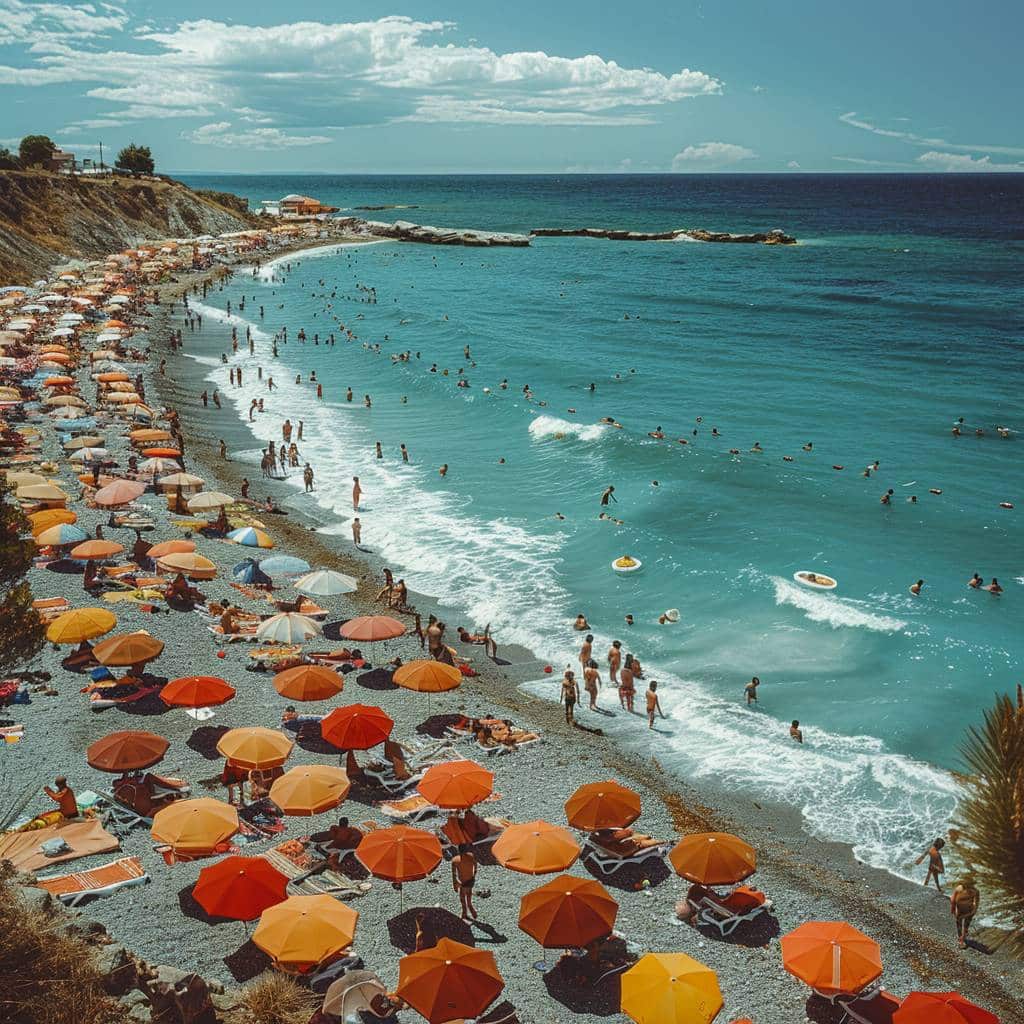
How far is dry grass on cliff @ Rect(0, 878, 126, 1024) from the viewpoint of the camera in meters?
7.28

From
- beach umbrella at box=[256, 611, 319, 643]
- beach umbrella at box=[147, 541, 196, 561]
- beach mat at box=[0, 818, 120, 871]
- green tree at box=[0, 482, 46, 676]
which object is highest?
green tree at box=[0, 482, 46, 676]

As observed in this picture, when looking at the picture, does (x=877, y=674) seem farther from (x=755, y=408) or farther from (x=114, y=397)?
(x=114, y=397)

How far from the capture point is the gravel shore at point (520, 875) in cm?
1073

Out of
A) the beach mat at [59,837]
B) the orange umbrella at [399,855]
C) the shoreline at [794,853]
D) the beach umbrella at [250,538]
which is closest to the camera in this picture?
the orange umbrella at [399,855]

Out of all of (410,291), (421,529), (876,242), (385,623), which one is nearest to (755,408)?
(421,529)

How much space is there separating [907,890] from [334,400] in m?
37.7

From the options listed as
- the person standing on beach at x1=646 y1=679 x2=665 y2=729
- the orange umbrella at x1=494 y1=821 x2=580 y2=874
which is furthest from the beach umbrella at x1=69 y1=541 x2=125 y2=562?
the orange umbrella at x1=494 y1=821 x2=580 y2=874

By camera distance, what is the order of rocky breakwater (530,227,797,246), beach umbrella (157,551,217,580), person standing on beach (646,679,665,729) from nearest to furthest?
person standing on beach (646,679,665,729) < beach umbrella (157,551,217,580) < rocky breakwater (530,227,797,246)

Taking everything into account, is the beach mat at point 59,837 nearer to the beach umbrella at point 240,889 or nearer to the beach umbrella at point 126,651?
the beach umbrella at point 240,889

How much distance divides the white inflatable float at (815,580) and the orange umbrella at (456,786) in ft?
46.3

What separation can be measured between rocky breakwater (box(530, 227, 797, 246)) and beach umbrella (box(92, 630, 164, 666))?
112 metres

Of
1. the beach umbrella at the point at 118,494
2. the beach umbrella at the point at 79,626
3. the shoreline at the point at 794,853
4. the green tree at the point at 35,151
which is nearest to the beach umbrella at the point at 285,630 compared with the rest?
the beach umbrella at the point at 79,626

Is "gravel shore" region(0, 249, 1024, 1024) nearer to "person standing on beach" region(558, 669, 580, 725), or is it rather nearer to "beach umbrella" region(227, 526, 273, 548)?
"person standing on beach" region(558, 669, 580, 725)

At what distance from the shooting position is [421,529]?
92.8ft
